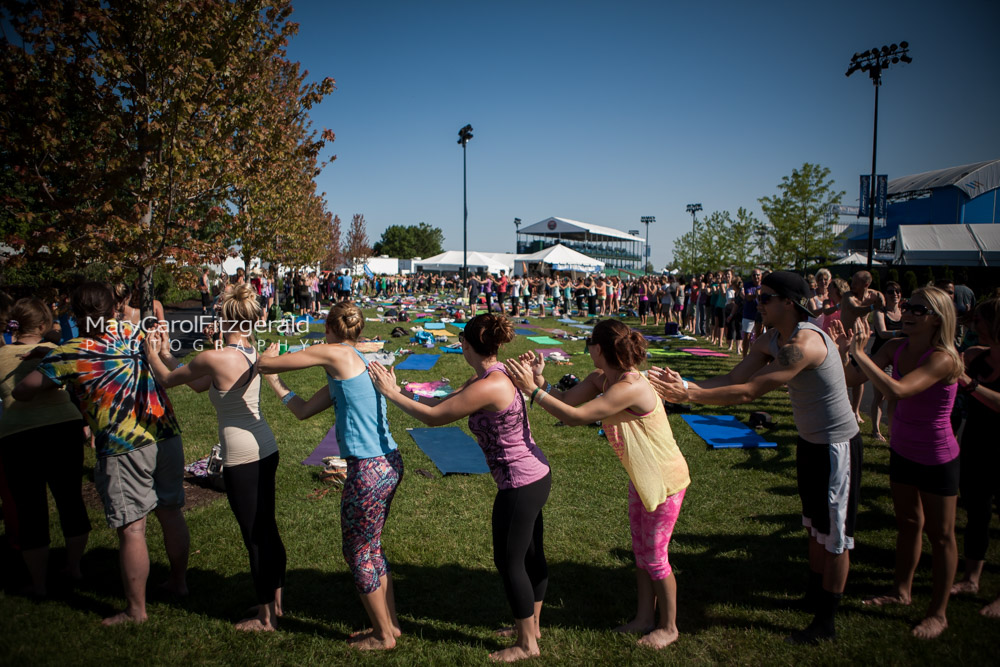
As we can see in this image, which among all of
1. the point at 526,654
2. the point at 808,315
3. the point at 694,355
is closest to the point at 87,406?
the point at 526,654

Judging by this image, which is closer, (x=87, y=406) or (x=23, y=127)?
(x=87, y=406)

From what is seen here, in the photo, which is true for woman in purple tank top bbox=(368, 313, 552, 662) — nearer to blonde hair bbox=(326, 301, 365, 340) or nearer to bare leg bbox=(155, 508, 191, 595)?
blonde hair bbox=(326, 301, 365, 340)

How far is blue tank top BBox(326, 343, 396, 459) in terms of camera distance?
2711mm

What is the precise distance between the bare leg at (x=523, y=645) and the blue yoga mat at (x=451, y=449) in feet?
8.30

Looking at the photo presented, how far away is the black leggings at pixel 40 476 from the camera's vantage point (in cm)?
321

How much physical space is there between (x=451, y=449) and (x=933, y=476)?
174 inches

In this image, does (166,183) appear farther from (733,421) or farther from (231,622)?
(733,421)

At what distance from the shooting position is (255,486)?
9.63 feet

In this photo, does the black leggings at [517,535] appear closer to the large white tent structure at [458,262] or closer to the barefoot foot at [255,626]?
the barefoot foot at [255,626]

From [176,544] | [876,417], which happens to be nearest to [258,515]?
[176,544]

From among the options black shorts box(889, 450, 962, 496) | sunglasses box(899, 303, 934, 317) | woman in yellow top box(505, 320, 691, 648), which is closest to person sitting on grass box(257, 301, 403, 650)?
woman in yellow top box(505, 320, 691, 648)

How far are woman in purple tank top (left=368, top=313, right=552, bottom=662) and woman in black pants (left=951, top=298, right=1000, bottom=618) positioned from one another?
8.82 feet

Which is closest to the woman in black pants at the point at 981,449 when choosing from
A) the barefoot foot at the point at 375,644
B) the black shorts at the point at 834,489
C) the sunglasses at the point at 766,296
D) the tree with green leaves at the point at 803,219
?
the black shorts at the point at 834,489

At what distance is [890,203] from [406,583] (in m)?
66.2
